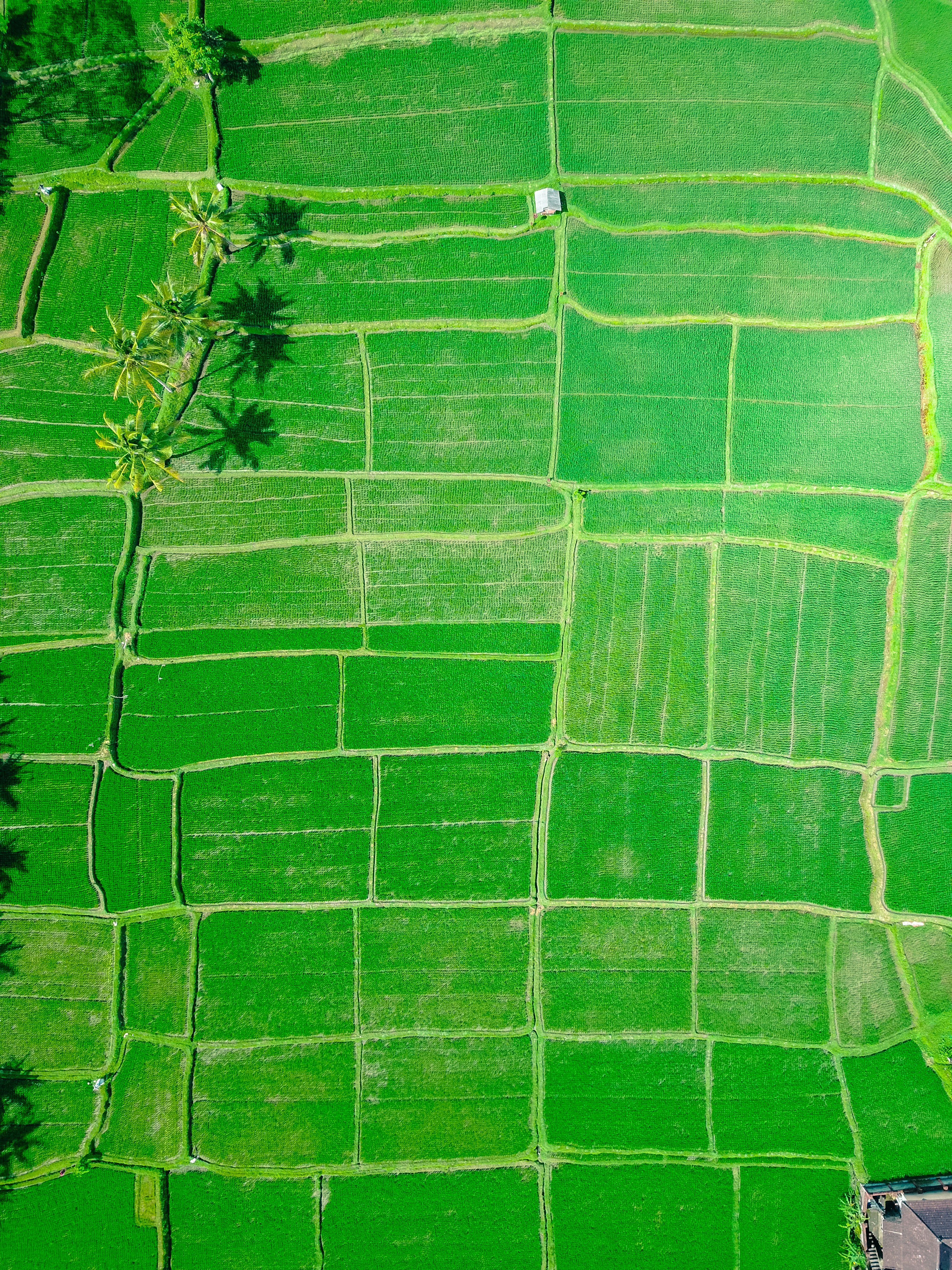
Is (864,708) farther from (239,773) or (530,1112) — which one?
(239,773)

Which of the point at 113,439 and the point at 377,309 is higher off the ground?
the point at 377,309

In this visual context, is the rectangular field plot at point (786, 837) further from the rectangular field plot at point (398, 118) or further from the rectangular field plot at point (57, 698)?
the rectangular field plot at point (398, 118)

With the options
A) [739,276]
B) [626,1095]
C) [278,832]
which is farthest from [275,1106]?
[739,276]

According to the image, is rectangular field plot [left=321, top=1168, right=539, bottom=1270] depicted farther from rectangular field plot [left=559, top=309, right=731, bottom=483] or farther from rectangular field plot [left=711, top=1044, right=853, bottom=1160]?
rectangular field plot [left=559, top=309, right=731, bottom=483]

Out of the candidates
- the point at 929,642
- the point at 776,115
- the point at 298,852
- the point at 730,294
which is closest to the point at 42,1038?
the point at 298,852

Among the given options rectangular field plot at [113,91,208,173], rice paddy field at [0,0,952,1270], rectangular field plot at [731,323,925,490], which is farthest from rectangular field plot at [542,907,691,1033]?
rectangular field plot at [113,91,208,173]

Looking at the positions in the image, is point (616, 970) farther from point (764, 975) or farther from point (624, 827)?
point (764, 975)
